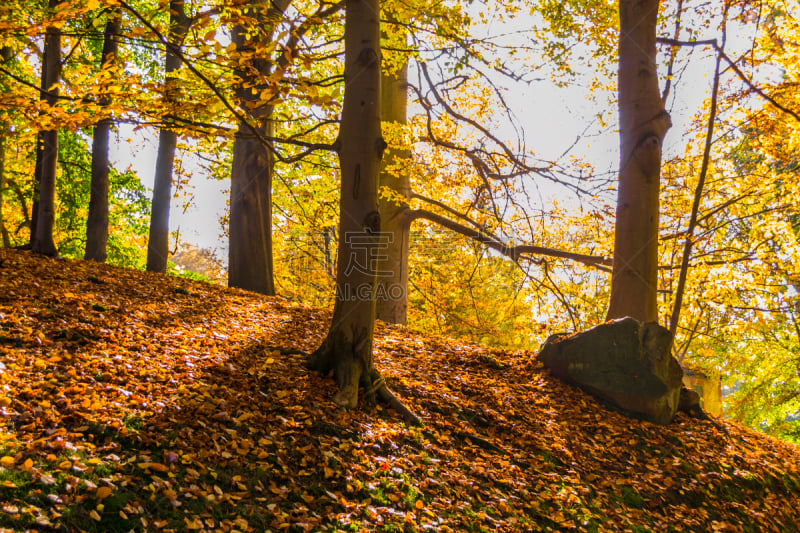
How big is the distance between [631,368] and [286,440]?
182 inches

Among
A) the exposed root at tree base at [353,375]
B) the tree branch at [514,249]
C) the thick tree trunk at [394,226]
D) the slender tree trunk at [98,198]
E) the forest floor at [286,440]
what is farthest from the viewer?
the thick tree trunk at [394,226]

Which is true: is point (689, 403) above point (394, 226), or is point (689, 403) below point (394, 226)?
below

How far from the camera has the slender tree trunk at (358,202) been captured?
470cm

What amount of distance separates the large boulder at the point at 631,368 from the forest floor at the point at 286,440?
0.80 ft

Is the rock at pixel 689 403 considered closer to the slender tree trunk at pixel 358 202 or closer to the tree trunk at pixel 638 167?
the tree trunk at pixel 638 167

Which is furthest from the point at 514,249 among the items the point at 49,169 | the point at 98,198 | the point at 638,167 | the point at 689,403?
the point at 98,198

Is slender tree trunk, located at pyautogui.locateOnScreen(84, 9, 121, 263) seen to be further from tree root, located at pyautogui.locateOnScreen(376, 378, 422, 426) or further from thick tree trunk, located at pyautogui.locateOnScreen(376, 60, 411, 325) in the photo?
tree root, located at pyautogui.locateOnScreen(376, 378, 422, 426)

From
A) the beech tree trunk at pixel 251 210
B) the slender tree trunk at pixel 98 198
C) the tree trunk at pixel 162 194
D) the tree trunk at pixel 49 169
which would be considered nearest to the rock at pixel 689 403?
the beech tree trunk at pixel 251 210

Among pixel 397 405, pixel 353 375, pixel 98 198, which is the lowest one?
pixel 397 405

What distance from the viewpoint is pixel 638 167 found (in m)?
6.83

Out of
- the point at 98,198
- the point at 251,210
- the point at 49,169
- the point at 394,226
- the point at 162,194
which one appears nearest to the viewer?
the point at 49,169

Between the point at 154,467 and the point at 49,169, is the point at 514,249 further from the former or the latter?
the point at 49,169

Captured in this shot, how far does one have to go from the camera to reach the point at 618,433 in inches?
228

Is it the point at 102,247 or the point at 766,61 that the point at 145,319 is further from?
the point at 766,61
